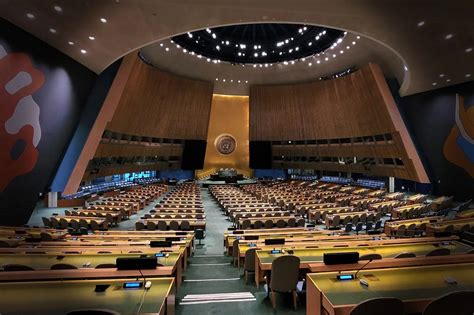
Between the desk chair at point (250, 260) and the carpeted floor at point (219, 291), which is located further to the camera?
the desk chair at point (250, 260)

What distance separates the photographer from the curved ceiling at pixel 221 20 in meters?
8.88

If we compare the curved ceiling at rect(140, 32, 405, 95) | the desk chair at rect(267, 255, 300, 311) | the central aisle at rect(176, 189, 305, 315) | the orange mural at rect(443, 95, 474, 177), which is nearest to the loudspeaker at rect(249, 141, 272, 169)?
the curved ceiling at rect(140, 32, 405, 95)

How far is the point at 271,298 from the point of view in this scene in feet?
14.7

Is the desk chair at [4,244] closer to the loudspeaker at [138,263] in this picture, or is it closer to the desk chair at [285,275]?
the loudspeaker at [138,263]

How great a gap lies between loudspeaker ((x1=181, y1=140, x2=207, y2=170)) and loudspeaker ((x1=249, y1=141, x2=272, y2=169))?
19.2 ft

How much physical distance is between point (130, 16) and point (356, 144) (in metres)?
21.2

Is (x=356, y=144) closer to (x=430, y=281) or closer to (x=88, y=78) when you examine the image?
(x=88, y=78)

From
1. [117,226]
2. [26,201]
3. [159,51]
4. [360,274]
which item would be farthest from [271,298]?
[159,51]

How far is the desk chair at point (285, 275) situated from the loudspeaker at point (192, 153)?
2763 centimetres

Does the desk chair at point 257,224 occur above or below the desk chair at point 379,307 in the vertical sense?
above

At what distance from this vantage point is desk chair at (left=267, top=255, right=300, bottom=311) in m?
4.11

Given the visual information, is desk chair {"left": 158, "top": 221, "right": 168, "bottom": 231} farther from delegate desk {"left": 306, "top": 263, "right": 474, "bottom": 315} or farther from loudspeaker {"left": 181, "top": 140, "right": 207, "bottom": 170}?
loudspeaker {"left": 181, "top": 140, "right": 207, "bottom": 170}

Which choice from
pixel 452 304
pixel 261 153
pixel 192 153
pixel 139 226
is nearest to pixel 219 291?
pixel 452 304

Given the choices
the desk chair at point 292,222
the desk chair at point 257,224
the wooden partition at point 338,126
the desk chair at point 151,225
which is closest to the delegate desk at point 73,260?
the desk chair at point 151,225
